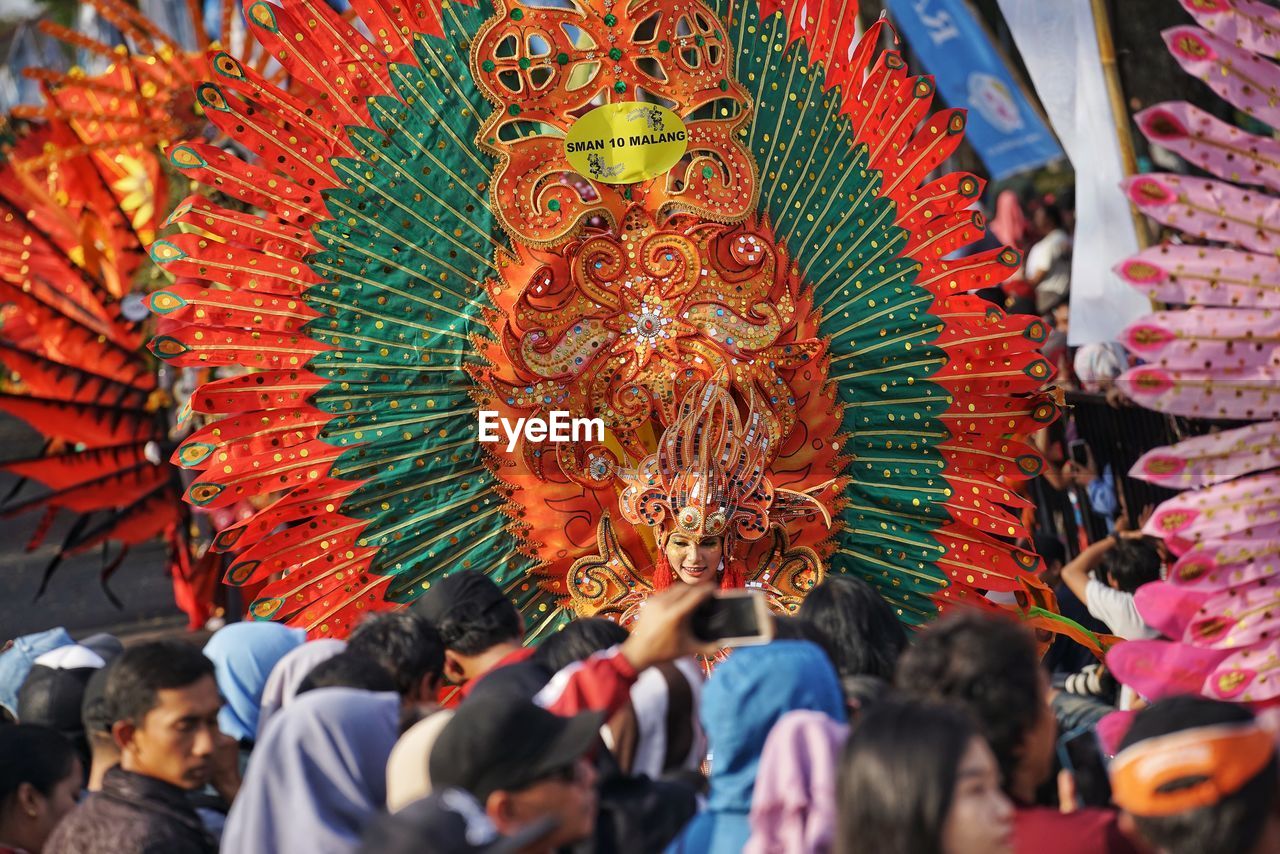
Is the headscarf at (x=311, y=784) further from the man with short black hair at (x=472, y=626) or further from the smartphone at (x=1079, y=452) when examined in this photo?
the smartphone at (x=1079, y=452)

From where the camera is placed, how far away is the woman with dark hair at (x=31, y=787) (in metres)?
2.79

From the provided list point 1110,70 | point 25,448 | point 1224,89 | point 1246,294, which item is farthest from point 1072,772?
point 25,448

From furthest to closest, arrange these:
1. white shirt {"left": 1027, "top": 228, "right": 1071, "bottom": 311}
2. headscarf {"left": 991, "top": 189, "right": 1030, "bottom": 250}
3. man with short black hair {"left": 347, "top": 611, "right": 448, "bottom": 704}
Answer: headscarf {"left": 991, "top": 189, "right": 1030, "bottom": 250}, white shirt {"left": 1027, "top": 228, "right": 1071, "bottom": 311}, man with short black hair {"left": 347, "top": 611, "right": 448, "bottom": 704}

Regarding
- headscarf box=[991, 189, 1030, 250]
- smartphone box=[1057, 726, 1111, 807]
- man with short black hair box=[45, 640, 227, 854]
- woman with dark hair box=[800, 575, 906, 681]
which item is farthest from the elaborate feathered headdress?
headscarf box=[991, 189, 1030, 250]

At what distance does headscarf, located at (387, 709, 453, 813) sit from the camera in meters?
2.21

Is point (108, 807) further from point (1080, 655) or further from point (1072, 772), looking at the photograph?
point (1080, 655)

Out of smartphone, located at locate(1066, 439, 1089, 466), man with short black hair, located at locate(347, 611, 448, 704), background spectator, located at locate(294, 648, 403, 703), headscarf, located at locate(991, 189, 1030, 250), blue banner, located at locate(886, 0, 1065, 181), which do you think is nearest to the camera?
background spectator, located at locate(294, 648, 403, 703)

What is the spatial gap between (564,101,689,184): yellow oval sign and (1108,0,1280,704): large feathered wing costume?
1459mm

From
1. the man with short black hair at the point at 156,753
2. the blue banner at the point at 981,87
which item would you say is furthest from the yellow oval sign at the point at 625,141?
the blue banner at the point at 981,87

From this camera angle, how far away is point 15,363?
6391 mm

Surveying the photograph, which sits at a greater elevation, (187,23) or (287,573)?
(187,23)

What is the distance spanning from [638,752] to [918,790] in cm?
83

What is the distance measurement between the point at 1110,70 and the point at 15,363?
13.9ft

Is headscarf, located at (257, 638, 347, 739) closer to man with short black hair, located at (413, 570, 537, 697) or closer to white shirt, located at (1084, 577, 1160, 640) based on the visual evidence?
man with short black hair, located at (413, 570, 537, 697)
